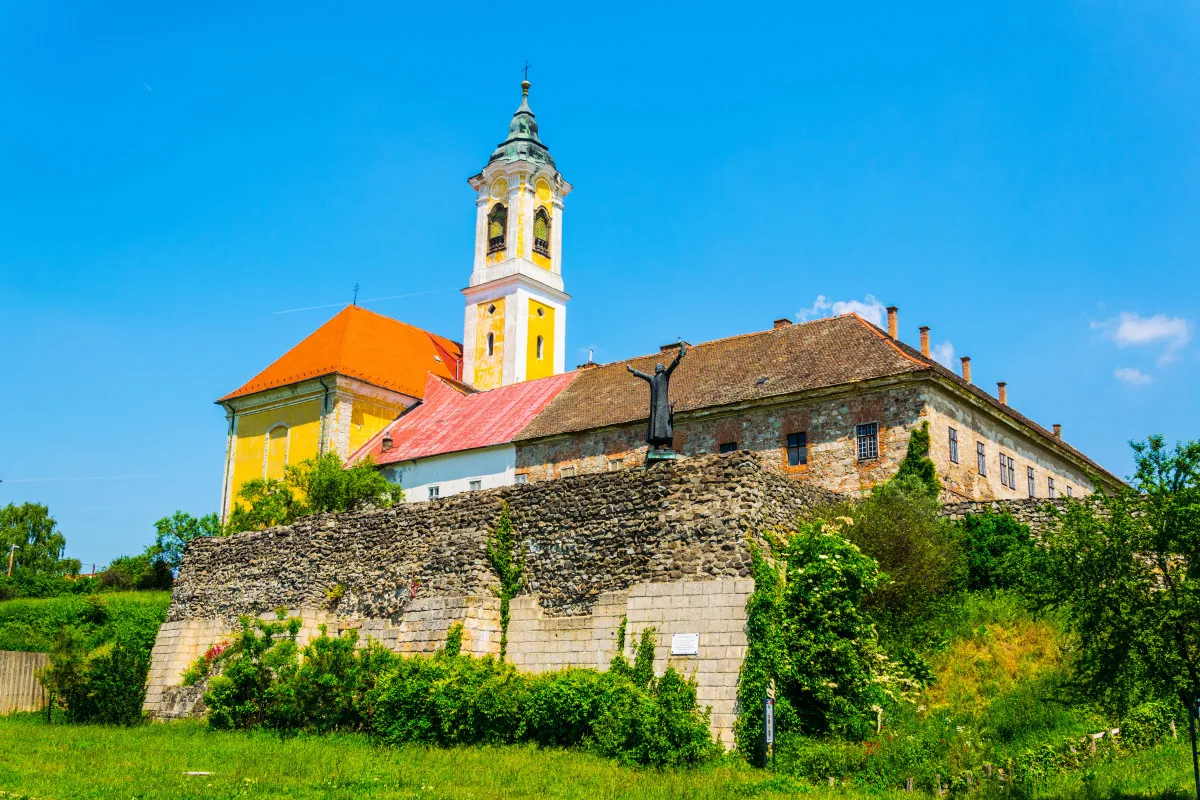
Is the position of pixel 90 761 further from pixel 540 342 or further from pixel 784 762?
pixel 540 342

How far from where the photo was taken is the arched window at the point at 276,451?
4866 centimetres

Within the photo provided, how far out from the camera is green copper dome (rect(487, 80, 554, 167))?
60.1 meters

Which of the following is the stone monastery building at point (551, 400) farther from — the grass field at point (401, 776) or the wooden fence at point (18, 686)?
the grass field at point (401, 776)

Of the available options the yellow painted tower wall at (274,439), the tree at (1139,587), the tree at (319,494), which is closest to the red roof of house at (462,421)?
the tree at (319,494)

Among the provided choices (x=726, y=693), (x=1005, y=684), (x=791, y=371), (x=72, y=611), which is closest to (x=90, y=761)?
(x=726, y=693)

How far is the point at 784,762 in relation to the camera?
15.3 m

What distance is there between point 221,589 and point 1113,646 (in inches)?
740

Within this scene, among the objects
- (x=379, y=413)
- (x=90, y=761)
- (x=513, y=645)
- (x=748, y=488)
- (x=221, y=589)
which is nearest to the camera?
(x=90, y=761)

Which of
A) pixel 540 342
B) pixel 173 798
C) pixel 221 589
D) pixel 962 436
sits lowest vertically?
pixel 173 798

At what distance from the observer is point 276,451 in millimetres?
49125

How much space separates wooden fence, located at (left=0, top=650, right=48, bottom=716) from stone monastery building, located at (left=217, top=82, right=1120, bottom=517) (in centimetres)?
1418

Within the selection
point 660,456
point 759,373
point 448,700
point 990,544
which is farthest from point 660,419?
point 759,373

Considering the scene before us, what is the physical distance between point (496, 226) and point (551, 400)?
2176 centimetres

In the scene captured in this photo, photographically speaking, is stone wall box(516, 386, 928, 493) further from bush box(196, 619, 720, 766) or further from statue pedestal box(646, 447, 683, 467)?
bush box(196, 619, 720, 766)
